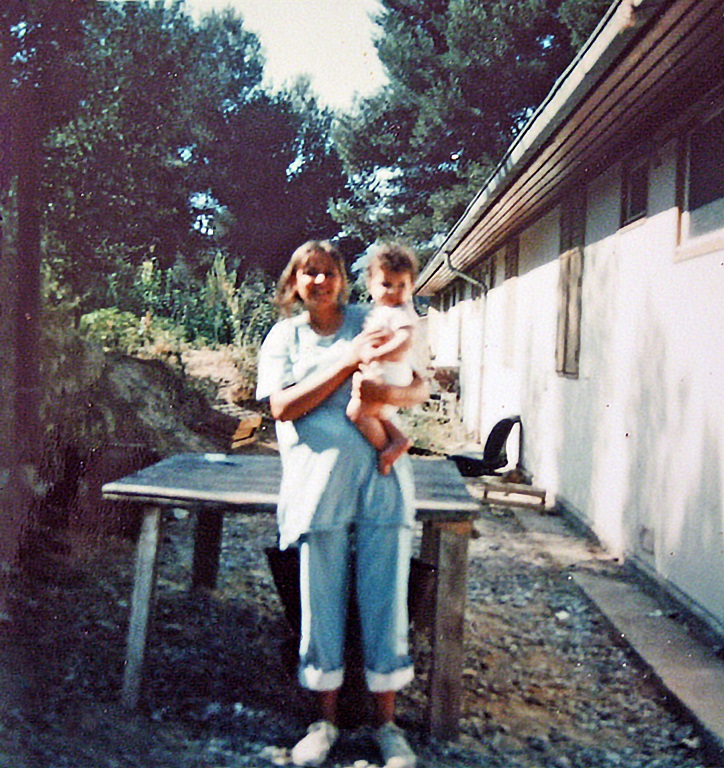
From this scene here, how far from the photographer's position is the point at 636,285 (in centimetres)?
552

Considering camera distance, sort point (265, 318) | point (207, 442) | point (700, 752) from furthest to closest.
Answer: point (265, 318), point (207, 442), point (700, 752)

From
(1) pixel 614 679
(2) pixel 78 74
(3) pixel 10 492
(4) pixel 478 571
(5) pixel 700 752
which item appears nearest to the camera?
(5) pixel 700 752

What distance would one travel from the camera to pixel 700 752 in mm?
3115

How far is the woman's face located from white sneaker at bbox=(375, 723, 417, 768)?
59.1 inches

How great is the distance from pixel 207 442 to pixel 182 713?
6.38m

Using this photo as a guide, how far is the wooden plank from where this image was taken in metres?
3.17

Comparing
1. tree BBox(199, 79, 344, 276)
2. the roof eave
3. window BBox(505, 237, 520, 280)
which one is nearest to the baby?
the roof eave

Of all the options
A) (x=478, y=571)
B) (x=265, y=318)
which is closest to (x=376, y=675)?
(x=478, y=571)

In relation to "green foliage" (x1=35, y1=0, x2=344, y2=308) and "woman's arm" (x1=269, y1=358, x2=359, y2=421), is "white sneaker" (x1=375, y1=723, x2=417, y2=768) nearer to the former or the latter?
"woman's arm" (x1=269, y1=358, x2=359, y2=421)

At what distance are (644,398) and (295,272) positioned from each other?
3074 mm

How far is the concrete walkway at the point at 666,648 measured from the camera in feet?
10.6

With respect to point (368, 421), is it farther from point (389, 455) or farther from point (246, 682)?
point (246, 682)

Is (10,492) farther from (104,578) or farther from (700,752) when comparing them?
(700,752)

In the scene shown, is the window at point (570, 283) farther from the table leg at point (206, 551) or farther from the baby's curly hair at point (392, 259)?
the baby's curly hair at point (392, 259)
